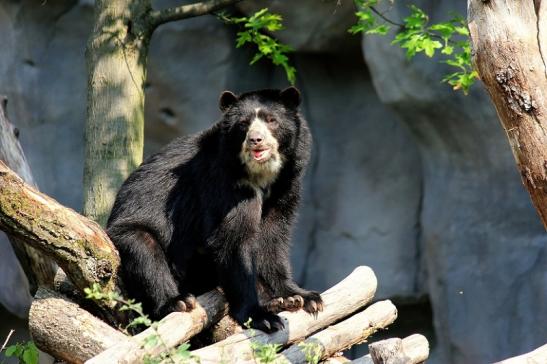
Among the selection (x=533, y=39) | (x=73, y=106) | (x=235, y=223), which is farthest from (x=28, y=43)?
(x=533, y=39)

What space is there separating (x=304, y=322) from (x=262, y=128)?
4.28 ft

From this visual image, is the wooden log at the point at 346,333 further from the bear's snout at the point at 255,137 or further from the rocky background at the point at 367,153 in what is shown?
the rocky background at the point at 367,153

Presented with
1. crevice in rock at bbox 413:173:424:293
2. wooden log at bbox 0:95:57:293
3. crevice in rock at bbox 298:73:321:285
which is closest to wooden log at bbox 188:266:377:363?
wooden log at bbox 0:95:57:293

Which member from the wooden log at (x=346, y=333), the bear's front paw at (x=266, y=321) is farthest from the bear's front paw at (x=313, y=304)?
the bear's front paw at (x=266, y=321)

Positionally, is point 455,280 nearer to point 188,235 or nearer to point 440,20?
point 440,20

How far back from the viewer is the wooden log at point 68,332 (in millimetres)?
5324

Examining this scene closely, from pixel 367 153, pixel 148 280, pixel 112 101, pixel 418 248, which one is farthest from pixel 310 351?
pixel 367 153

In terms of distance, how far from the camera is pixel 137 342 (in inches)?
192

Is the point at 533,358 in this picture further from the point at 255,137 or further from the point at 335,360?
the point at 255,137

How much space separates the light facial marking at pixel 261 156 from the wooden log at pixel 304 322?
0.87 meters

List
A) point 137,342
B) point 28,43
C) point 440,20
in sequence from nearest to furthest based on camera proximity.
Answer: point 137,342 < point 440,20 < point 28,43

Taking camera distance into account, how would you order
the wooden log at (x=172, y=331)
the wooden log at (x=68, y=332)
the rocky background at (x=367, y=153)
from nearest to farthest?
the wooden log at (x=172, y=331) → the wooden log at (x=68, y=332) → the rocky background at (x=367, y=153)

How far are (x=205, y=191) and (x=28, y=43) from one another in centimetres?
667

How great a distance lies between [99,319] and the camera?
5555mm
